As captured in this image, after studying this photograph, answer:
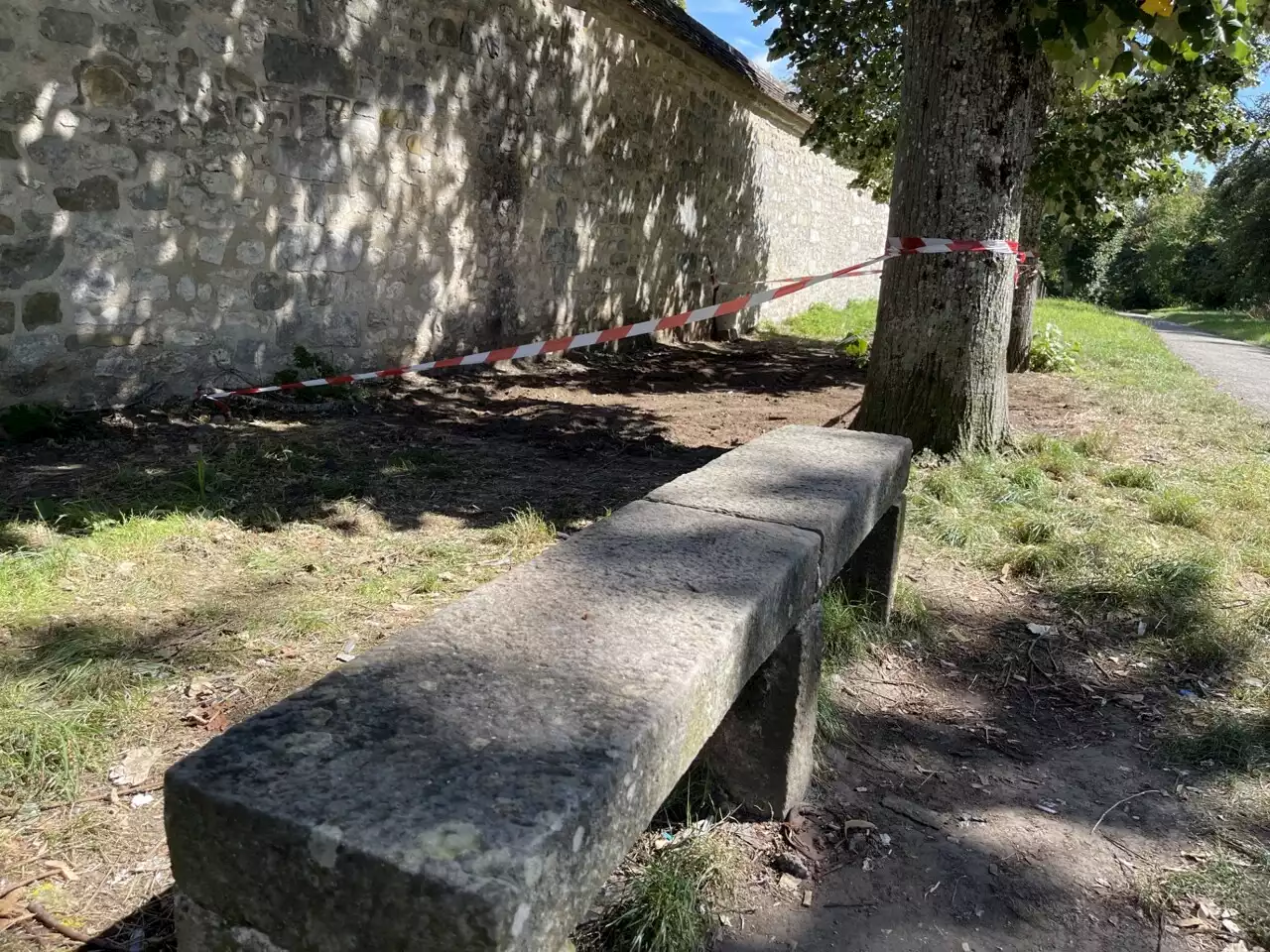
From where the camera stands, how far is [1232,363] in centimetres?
1318

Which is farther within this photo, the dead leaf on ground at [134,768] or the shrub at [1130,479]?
the shrub at [1130,479]

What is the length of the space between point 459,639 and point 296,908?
573mm

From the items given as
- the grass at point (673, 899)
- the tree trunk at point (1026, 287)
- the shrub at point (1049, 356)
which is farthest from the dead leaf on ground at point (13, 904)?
the shrub at point (1049, 356)

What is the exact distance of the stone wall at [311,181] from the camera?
477 centimetres

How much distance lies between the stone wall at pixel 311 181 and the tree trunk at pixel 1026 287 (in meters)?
4.13

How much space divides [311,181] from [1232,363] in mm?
13339

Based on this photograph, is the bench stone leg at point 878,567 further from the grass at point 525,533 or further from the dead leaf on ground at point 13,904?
the dead leaf on ground at point 13,904

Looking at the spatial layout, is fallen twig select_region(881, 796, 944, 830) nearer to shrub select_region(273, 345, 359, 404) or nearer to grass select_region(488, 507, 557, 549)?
grass select_region(488, 507, 557, 549)

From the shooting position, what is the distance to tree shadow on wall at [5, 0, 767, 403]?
16.1 ft

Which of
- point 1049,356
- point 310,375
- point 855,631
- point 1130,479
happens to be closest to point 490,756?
point 855,631

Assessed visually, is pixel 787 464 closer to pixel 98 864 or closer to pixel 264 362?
pixel 98 864

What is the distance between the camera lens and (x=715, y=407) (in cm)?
727

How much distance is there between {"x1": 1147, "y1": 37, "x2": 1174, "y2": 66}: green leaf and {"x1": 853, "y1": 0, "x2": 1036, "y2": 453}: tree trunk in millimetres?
692

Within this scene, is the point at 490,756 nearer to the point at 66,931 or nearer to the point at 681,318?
the point at 66,931
